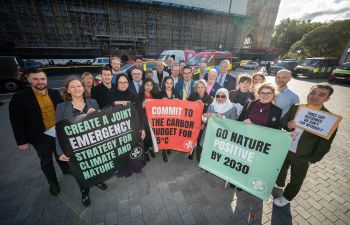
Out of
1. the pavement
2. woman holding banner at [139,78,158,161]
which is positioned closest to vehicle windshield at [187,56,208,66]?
woman holding banner at [139,78,158,161]

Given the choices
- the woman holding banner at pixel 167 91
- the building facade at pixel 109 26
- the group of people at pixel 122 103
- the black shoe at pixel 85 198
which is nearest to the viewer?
the group of people at pixel 122 103

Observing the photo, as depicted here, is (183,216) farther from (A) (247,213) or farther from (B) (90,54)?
(B) (90,54)

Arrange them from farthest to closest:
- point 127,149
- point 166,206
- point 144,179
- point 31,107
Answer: point 144,179, point 127,149, point 166,206, point 31,107

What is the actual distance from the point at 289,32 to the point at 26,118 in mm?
80792

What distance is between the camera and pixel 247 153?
2.59 m

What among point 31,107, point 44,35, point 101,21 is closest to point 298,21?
point 101,21

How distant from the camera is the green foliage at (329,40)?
33.5 metres

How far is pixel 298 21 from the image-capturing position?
64500 millimetres

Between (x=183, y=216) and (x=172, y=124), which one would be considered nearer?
(x=183, y=216)

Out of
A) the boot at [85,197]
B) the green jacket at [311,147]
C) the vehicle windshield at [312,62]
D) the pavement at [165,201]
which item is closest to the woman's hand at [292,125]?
the green jacket at [311,147]

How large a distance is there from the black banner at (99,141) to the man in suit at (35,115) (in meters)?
0.76

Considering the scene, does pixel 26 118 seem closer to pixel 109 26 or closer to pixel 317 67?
pixel 317 67

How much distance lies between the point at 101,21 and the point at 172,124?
86.0ft

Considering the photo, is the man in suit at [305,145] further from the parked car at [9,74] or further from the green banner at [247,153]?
the parked car at [9,74]
